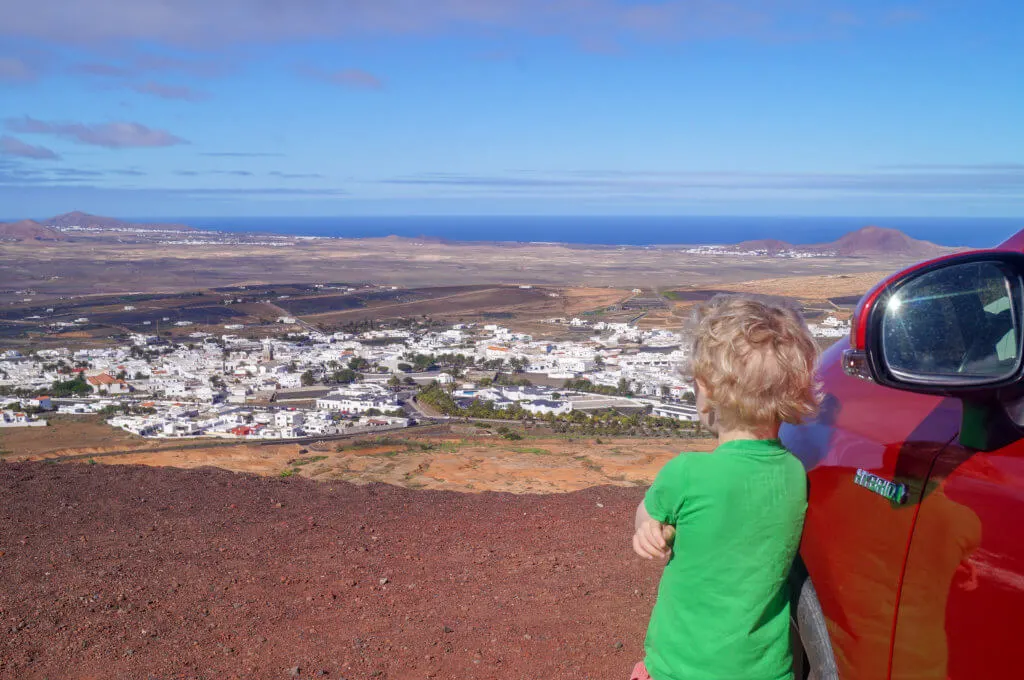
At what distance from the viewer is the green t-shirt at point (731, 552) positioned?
1860mm

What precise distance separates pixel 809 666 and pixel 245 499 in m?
5.82

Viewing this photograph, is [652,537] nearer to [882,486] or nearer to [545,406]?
[882,486]

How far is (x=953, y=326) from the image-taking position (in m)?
1.73

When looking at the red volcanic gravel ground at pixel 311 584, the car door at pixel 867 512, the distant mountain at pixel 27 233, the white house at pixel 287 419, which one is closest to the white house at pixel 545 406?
the white house at pixel 287 419

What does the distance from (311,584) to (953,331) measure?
4179mm

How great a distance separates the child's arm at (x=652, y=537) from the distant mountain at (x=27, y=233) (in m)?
128

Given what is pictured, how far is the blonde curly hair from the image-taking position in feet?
6.15

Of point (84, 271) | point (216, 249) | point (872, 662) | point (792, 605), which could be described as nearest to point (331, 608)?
point (792, 605)

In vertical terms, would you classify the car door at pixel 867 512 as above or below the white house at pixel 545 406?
above

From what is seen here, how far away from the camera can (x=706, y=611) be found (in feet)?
6.27

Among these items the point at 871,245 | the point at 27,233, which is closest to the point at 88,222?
the point at 27,233

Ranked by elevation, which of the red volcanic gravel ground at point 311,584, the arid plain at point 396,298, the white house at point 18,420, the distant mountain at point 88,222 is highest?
the distant mountain at point 88,222

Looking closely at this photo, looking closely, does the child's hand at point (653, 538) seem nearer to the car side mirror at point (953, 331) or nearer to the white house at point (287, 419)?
the car side mirror at point (953, 331)

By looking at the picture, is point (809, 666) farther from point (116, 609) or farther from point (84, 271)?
point (84, 271)
